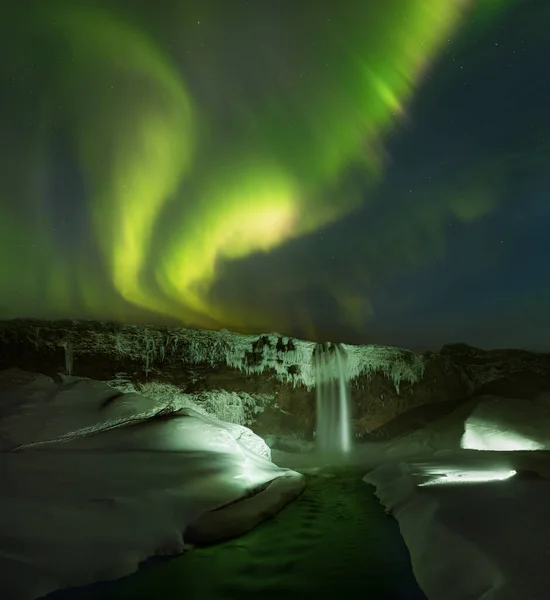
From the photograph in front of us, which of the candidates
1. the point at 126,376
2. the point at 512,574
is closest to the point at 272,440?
the point at 126,376

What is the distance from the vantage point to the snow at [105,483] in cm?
624

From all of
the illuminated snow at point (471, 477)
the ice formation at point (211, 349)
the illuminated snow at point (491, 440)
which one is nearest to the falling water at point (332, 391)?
the ice formation at point (211, 349)

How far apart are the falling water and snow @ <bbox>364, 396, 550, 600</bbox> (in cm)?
1166

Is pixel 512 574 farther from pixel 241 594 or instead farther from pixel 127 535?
pixel 127 535

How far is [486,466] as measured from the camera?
12539mm

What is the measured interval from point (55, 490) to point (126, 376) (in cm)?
1755

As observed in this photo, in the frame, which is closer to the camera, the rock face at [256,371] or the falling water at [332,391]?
the rock face at [256,371]

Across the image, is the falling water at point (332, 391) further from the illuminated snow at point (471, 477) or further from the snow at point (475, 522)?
the illuminated snow at point (471, 477)

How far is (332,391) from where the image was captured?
27.8 metres

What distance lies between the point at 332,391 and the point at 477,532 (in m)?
21.7

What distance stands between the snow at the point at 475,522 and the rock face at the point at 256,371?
12.2 meters

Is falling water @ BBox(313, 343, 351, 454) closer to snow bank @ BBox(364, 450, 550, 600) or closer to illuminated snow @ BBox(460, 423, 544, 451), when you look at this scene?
illuminated snow @ BBox(460, 423, 544, 451)

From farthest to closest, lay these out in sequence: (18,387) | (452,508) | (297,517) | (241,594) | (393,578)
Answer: (18,387)
(297,517)
(452,508)
(393,578)
(241,594)

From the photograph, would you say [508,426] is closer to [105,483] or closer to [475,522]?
[475,522]
